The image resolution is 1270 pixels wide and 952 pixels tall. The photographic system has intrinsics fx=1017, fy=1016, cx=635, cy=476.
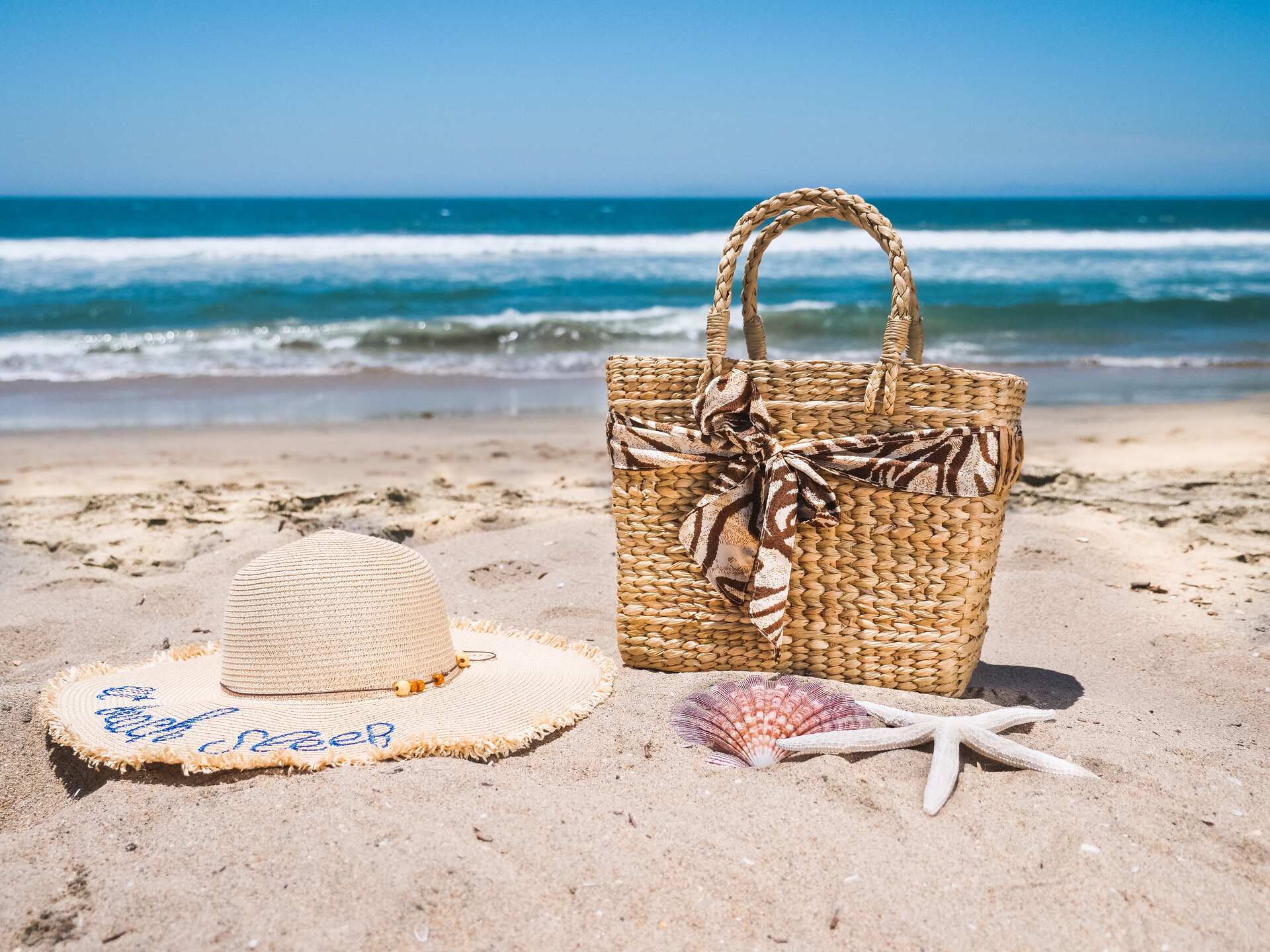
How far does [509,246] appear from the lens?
78.7ft

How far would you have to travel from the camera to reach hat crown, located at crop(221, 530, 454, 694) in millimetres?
2426

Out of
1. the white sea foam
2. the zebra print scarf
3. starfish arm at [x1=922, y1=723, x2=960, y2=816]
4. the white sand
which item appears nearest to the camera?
the white sand

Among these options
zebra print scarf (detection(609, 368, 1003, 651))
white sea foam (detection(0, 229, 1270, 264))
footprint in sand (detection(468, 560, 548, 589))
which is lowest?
footprint in sand (detection(468, 560, 548, 589))

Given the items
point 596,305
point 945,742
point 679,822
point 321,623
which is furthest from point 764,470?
point 596,305

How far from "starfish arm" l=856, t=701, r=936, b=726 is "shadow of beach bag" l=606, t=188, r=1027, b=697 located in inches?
13.1

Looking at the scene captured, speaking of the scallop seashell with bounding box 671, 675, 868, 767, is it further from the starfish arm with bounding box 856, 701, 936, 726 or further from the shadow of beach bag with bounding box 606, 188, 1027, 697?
the shadow of beach bag with bounding box 606, 188, 1027, 697

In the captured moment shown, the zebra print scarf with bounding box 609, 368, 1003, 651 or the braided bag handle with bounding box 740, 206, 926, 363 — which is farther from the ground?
the braided bag handle with bounding box 740, 206, 926, 363

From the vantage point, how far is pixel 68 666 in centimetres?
309

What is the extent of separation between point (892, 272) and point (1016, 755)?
4.21 ft

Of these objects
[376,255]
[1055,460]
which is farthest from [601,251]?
[1055,460]

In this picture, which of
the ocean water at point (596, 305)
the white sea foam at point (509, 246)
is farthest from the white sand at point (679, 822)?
the white sea foam at point (509, 246)

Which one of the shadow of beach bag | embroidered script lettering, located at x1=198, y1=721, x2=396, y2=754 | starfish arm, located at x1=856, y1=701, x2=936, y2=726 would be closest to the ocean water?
the shadow of beach bag

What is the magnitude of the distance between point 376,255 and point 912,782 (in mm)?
21666

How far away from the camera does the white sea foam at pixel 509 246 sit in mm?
21453
